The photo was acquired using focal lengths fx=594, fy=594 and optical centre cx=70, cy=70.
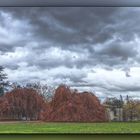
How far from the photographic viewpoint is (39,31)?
6.20 meters

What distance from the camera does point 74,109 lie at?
20.3ft

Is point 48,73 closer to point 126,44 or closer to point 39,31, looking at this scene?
point 39,31

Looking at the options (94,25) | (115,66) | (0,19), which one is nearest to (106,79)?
(115,66)

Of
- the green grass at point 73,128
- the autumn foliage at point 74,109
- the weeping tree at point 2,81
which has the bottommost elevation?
the green grass at point 73,128

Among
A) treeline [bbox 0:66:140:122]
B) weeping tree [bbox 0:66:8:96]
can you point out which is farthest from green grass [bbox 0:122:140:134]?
weeping tree [bbox 0:66:8:96]

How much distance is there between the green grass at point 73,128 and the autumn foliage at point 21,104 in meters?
0.10

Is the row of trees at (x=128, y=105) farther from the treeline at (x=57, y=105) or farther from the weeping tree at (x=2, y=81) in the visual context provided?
the weeping tree at (x=2, y=81)

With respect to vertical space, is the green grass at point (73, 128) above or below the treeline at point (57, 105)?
below

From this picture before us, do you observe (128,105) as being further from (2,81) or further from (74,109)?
(2,81)

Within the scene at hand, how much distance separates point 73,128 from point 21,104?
60cm

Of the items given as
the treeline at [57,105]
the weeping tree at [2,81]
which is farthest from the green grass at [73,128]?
the weeping tree at [2,81]

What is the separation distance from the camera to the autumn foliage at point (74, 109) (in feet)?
20.2

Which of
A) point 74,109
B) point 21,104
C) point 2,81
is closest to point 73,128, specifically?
point 74,109

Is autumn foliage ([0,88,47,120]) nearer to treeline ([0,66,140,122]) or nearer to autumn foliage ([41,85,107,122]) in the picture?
treeline ([0,66,140,122])
